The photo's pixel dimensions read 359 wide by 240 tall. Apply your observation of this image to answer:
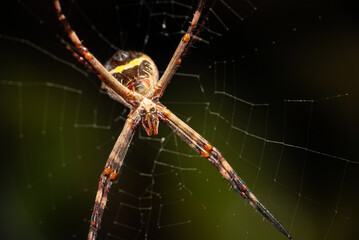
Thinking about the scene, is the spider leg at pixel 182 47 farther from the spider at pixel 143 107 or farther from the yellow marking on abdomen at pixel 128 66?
the yellow marking on abdomen at pixel 128 66

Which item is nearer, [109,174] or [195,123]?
[109,174]

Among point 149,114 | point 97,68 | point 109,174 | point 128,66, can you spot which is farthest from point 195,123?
point 97,68

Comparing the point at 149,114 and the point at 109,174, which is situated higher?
the point at 149,114

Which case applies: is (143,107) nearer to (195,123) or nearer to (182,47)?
(182,47)

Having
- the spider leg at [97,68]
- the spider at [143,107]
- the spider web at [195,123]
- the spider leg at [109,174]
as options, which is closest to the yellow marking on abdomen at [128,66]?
the spider at [143,107]

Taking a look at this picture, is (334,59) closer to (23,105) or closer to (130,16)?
(130,16)

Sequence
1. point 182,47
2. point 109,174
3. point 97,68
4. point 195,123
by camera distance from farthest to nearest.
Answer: point 195,123 < point 109,174 < point 182,47 < point 97,68

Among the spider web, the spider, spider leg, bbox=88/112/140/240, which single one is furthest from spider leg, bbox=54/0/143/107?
the spider web

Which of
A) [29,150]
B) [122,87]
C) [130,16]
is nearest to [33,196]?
[29,150]

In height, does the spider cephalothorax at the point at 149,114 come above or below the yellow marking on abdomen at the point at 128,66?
below
